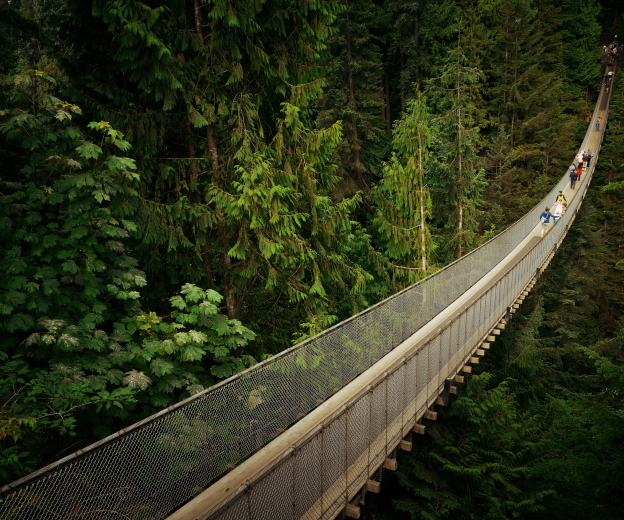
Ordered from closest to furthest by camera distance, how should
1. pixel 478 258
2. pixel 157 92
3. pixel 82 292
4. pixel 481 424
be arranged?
pixel 82 292 → pixel 157 92 → pixel 481 424 → pixel 478 258

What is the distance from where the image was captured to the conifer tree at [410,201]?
555 inches

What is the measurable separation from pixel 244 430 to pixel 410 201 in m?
11.0

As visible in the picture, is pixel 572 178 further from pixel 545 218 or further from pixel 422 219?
pixel 422 219

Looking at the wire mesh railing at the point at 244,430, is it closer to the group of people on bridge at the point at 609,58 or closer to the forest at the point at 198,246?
the forest at the point at 198,246

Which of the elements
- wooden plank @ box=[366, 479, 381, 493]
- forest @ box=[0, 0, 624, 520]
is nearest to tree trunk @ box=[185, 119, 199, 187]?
forest @ box=[0, 0, 624, 520]

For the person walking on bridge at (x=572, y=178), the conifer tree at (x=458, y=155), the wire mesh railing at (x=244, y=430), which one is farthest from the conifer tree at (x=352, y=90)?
the wire mesh railing at (x=244, y=430)

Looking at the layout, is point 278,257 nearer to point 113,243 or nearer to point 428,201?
point 113,243

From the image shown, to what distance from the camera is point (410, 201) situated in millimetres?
14477

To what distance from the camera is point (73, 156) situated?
5.46 metres

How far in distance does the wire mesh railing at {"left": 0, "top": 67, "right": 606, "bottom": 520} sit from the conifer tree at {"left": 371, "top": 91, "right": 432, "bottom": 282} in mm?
5064

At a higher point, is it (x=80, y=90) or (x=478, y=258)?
(x=80, y=90)

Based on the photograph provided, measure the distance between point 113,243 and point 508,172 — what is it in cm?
2518

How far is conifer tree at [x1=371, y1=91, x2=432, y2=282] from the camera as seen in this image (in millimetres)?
14109

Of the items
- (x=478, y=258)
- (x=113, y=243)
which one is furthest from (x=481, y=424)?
(x=113, y=243)
